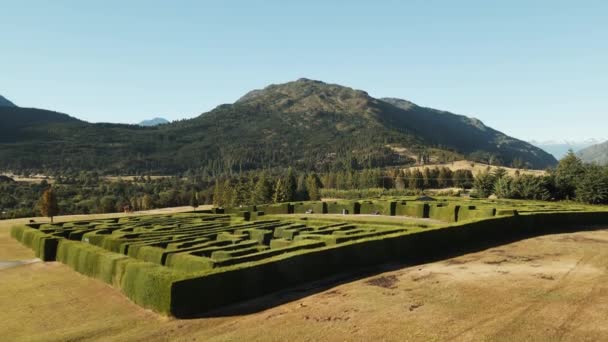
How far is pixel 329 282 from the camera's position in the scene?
2288 centimetres

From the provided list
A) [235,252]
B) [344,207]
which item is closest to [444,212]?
[344,207]

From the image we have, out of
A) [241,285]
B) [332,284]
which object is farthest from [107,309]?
[332,284]

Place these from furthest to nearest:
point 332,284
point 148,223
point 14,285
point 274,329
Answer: point 148,223, point 14,285, point 332,284, point 274,329

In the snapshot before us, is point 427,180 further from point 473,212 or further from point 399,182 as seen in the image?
point 473,212

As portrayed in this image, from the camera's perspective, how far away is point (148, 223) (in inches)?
1970

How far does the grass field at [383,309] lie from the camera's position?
1542cm

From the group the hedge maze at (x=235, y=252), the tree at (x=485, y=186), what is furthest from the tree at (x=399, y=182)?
the hedge maze at (x=235, y=252)

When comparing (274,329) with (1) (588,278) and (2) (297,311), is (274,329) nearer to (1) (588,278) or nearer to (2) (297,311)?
(2) (297,311)

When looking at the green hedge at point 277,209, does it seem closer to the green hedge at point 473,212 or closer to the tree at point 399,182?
the green hedge at point 473,212

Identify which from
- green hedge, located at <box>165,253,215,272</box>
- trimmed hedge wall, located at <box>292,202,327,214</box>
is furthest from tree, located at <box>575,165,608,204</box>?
green hedge, located at <box>165,253,215,272</box>

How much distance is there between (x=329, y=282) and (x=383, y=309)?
17.9 ft

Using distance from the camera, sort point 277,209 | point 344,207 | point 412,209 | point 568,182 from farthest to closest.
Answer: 1. point 568,182
2. point 277,209
3. point 344,207
4. point 412,209

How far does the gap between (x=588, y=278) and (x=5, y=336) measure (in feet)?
88.4

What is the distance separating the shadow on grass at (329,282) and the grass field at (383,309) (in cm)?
10
